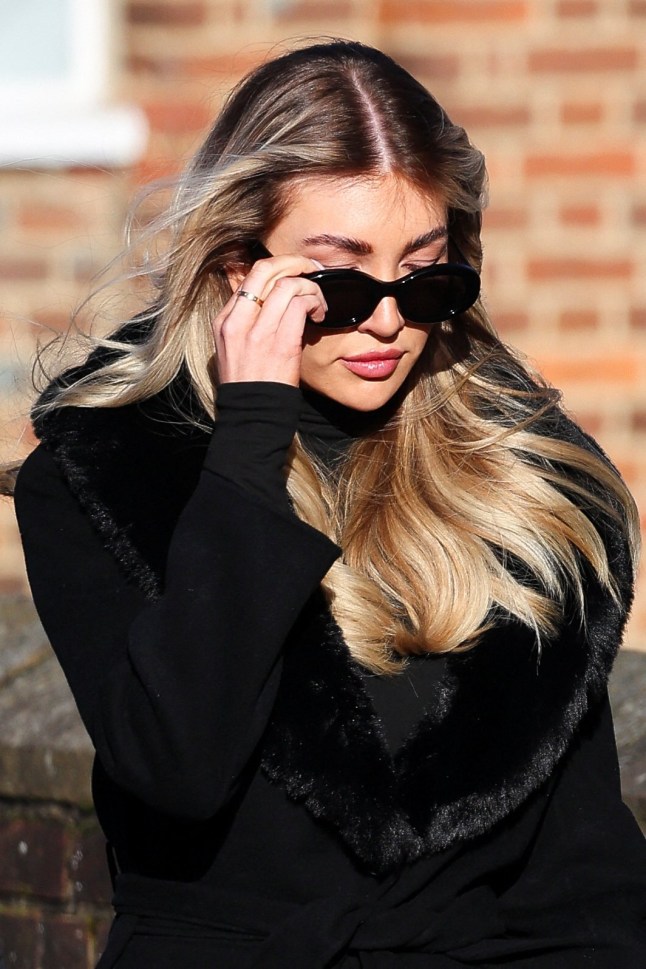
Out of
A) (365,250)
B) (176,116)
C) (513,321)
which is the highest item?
(365,250)

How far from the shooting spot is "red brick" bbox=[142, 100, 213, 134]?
4.39 metres

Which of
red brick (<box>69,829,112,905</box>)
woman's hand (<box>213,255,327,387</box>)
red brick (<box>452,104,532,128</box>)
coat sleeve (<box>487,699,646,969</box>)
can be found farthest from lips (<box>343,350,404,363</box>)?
red brick (<box>452,104,532,128</box>)

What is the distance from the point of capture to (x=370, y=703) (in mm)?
2006

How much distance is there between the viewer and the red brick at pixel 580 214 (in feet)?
14.0

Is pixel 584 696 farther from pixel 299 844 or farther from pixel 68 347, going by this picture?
pixel 68 347

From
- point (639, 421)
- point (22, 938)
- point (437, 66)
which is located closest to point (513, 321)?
point (639, 421)

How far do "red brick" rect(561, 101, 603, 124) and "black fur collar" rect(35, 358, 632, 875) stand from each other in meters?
2.38

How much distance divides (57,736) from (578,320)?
229 centimetres

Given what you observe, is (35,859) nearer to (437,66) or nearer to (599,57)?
(437,66)

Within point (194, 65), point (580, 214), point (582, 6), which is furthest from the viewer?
point (194, 65)

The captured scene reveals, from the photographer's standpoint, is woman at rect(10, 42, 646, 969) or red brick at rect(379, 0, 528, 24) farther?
red brick at rect(379, 0, 528, 24)

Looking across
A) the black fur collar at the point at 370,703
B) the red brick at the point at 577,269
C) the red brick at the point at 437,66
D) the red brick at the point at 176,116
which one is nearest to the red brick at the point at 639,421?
the red brick at the point at 577,269

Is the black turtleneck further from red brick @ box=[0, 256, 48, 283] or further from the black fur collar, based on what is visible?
red brick @ box=[0, 256, 48, 283]

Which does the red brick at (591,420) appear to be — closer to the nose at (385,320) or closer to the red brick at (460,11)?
the red brick at (460,11)
